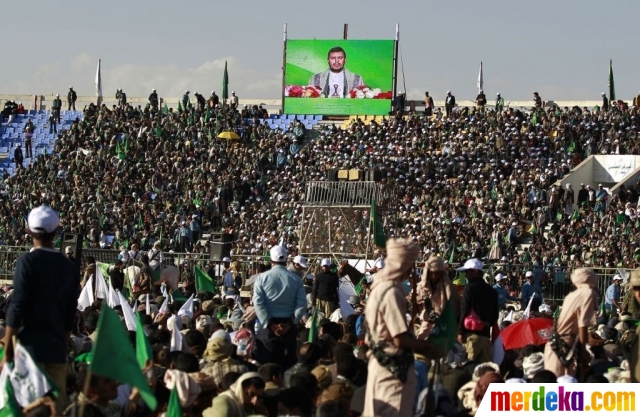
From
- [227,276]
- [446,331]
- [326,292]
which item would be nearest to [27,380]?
[446,331]

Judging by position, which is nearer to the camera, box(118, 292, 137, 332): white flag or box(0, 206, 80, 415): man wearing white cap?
box(0, 206, 80, 415): man wearing white cap

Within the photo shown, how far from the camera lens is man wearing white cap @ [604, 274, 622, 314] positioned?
22734 mm

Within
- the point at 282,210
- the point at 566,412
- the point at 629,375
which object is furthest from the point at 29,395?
the point at 282,210

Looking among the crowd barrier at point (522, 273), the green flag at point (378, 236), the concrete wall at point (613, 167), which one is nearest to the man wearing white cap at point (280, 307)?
the green flag at point (378, 236)

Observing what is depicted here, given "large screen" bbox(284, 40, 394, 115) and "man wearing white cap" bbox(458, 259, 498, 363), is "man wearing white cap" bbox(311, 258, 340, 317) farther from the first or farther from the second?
"large screen" bbox(284, 40, 394, 115)

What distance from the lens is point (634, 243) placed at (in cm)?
2984

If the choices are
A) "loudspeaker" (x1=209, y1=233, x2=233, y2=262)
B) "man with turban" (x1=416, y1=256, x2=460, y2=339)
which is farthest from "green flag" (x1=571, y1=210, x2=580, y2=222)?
"man with turban" (x1=416, y1=256, x2=460, y2=339)

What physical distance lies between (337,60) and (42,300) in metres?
39.5

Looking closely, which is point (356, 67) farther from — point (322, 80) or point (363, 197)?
point (363, 197)

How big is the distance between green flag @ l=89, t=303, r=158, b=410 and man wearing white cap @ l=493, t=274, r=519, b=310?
11.4 meters

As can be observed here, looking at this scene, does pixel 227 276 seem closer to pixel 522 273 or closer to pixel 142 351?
pixel 522 273

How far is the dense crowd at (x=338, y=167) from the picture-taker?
32.5 metres

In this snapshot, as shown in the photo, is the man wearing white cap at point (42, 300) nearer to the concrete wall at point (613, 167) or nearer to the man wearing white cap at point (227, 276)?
the man wearing white cap at point (227, 276)

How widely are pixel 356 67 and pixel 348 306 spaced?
31.9 m
